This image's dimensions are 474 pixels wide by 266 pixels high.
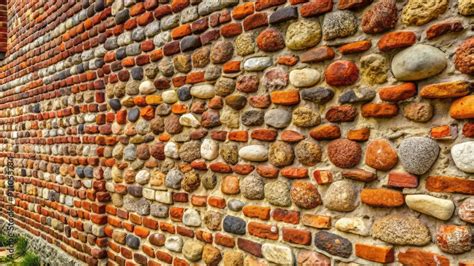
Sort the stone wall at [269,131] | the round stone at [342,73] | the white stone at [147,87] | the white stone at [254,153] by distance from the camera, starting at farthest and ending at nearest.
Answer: the white stone at [147,87], the white stone at [254,153], the round stone at [342,73], the stone wall at [269,131]

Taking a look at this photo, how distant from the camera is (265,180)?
2035 millimetres

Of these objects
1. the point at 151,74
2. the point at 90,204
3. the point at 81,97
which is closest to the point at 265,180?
the point at 151,74

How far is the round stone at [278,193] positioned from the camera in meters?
1.94

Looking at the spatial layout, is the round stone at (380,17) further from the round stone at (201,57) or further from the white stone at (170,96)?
the white stone at (170,96)

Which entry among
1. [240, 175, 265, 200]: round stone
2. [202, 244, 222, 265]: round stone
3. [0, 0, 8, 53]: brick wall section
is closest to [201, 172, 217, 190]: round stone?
[240, 175, 265, 200]: round stone

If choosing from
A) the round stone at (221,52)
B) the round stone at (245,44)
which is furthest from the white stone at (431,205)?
the round stone at (221,52)

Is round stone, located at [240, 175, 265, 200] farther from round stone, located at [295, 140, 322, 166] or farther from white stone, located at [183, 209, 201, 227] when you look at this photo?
white stone, located at [183, 209, 201, 227]

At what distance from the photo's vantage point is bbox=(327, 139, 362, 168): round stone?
5.56ft

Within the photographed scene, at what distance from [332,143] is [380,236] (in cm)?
42

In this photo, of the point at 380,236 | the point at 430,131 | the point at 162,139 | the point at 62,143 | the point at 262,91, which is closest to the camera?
the point at 430,131

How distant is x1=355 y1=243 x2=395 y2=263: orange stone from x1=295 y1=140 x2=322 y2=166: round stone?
1.31 ft

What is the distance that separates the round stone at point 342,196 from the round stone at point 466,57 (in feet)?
2.01

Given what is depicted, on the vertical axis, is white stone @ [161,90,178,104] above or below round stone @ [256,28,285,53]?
below

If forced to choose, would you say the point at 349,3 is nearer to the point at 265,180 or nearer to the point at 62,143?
the point at 265,180
